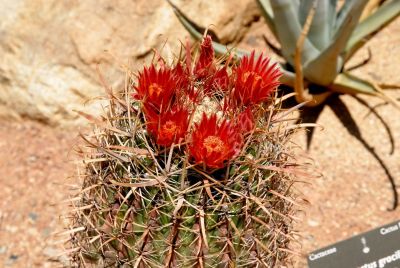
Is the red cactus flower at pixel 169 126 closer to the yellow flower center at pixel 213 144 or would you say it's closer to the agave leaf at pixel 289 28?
the yellow flower center at pixel 213 144

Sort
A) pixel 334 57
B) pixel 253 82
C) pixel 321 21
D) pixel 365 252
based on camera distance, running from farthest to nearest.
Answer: pixel 321 21
pixel 334 57
pixel 365 252
pixel 253 82

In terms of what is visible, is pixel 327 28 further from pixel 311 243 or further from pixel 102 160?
pixel 102 160

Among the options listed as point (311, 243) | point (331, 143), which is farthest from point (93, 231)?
point (331, 143)

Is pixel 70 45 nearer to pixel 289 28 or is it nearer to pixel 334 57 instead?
pixel 289 28

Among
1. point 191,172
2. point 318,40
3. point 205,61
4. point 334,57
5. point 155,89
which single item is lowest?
point 191,172

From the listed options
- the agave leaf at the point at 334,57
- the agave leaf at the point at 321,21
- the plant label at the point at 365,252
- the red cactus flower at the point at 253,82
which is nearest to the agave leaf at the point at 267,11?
the agave leaf at the point at 321,21

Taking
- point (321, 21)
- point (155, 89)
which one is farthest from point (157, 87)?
point (321, 21)

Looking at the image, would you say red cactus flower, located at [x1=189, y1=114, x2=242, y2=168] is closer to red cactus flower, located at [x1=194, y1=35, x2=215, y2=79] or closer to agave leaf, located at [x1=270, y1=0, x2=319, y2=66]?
red cactus flower, located at [x1=194, y1=35, x2=215, y2=79]
